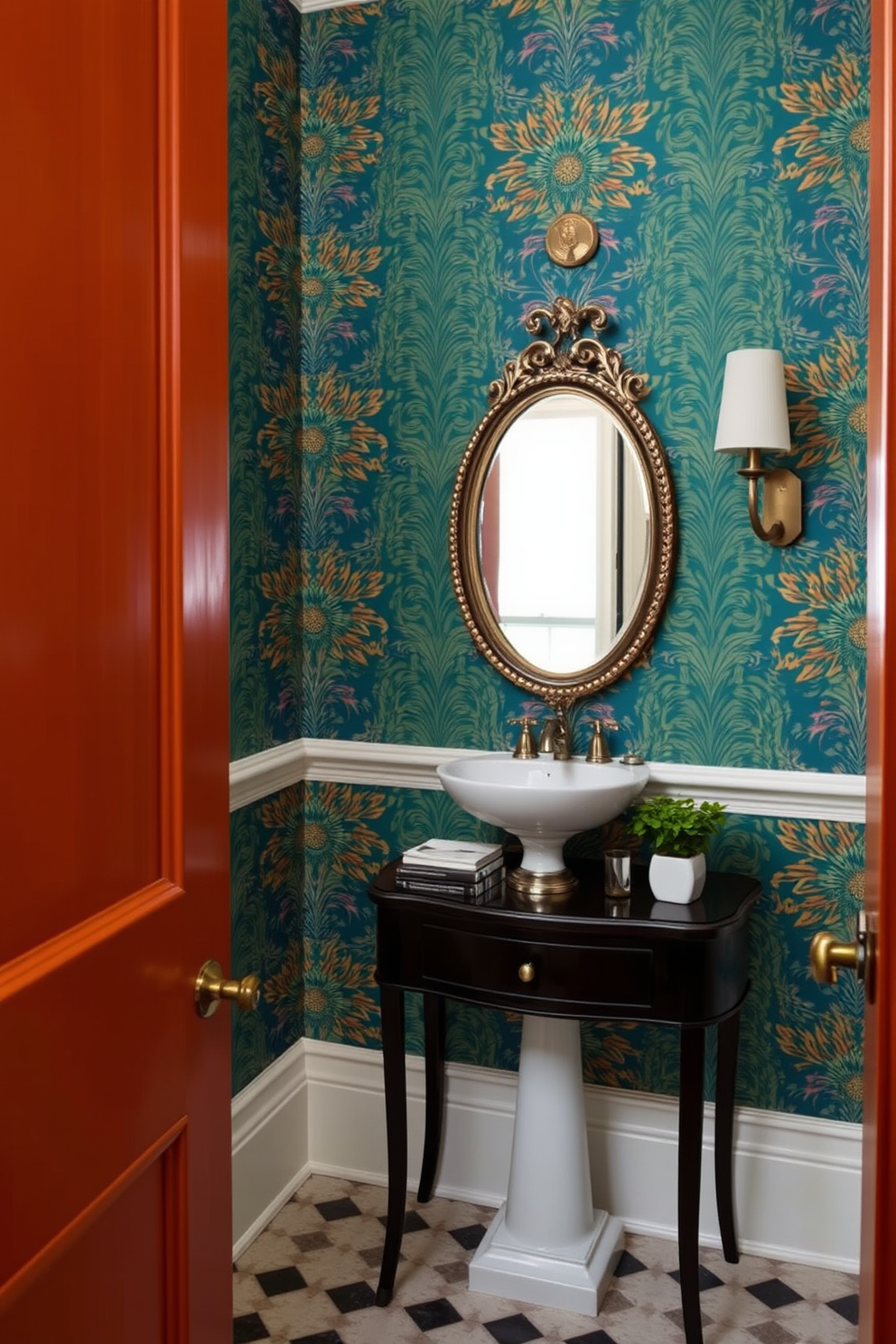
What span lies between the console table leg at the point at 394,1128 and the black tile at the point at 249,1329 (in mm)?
226

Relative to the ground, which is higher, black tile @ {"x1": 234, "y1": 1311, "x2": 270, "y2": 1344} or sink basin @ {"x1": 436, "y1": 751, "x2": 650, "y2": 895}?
sink basin @ {"x1": 436, "y1": 751, "x2": 650, "y2": 895}

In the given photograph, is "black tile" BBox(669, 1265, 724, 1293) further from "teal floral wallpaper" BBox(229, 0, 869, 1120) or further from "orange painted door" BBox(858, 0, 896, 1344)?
"orange painted door" BBox(858, 0, 896, 1344)

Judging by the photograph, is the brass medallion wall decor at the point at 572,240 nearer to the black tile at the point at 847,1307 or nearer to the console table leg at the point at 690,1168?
the console table leg at the point at 690,1168

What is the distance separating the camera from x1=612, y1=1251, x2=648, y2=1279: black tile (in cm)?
237

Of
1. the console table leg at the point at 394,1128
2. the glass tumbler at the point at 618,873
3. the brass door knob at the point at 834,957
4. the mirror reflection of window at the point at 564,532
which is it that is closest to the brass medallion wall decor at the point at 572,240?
the mirror reflection of window at the point at 564,532

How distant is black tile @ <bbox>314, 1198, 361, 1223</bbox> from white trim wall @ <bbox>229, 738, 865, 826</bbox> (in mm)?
945

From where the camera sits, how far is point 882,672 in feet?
3.03

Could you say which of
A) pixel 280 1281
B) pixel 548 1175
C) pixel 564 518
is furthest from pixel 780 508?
pixel 280 1281

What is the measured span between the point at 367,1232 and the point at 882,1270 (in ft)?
5.84

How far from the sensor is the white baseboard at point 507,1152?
7.95 ft

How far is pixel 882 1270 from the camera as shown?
3.21 feet

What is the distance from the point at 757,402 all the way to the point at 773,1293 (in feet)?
5.74

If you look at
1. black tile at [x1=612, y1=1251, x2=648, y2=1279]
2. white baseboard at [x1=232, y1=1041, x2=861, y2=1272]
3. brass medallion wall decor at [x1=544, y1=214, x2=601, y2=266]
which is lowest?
black tile at [x1=612, y1=1251, x2=648, y2=1279]

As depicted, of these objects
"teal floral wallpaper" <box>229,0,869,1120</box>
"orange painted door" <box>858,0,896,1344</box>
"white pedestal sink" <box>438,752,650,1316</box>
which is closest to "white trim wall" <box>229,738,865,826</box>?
"teal floral wallpaper" <box>229,0,869,1120</box>
